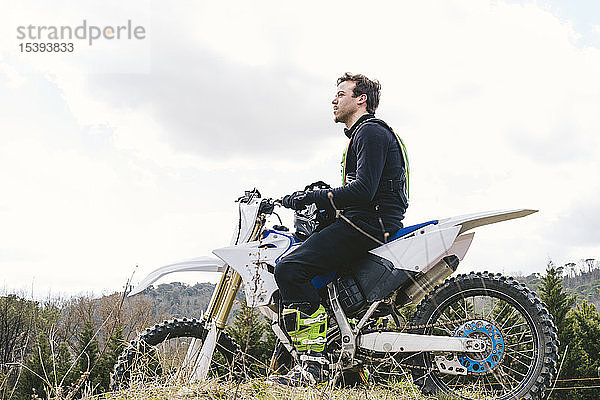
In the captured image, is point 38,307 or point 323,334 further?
point 38,307

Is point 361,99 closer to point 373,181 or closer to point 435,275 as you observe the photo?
point 373,181

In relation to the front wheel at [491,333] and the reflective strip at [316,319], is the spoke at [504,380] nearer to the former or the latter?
the front wheel at [491,333]

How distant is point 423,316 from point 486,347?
1.43 feet

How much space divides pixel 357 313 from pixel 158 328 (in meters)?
1.46

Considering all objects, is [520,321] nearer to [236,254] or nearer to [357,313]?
[357,313]

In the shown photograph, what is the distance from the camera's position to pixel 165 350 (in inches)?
149

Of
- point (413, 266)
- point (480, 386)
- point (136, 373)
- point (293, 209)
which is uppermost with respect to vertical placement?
point (293, 209)

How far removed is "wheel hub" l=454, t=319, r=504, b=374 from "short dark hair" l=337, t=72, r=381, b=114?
1659 mm

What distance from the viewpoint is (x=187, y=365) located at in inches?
143

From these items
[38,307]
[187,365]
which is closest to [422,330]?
[187,365]

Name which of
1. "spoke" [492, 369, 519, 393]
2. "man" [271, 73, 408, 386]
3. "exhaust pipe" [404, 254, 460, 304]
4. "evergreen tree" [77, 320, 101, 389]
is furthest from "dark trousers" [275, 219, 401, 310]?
"evergreen tree" [77, 320, 101, 389]

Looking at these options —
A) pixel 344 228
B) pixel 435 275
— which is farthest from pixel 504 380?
pixel 344 228

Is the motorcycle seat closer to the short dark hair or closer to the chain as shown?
the chain

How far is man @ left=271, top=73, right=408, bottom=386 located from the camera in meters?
3.31
